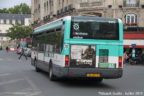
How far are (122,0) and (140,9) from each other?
7.90 ft

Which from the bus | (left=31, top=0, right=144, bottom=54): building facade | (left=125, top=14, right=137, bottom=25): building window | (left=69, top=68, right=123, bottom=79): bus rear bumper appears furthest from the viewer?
(left=125, top=14, right=137, bottom=25): building window

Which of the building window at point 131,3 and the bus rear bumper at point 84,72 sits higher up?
the building window at point 131,3

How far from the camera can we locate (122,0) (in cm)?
3962

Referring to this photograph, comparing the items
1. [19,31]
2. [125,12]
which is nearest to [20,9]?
[19,31]

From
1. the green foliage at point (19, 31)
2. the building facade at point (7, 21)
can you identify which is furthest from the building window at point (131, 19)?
the building facade at point (7, 21)

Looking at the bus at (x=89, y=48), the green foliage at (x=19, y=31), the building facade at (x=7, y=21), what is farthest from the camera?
the building facade at (x=7, y=21)

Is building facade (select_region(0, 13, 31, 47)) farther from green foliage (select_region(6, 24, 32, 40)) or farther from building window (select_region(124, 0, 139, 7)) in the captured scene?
building window (select_region(124, 0, 139, 7))

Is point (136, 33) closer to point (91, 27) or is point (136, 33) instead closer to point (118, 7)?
point (118, 7)

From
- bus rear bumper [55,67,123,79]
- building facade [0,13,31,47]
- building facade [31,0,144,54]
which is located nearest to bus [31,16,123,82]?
bus rear bumper [55,67,123,79]

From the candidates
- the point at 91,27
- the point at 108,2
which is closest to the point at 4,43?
the point at 108,2

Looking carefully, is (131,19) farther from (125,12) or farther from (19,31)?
(19,31)

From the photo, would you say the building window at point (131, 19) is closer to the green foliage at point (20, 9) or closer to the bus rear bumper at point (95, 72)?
the bus rear bumper at point (95, 72)

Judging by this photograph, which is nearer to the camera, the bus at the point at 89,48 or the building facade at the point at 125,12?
the bus at the point at 89,48

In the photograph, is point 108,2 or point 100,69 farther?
point 108,2
